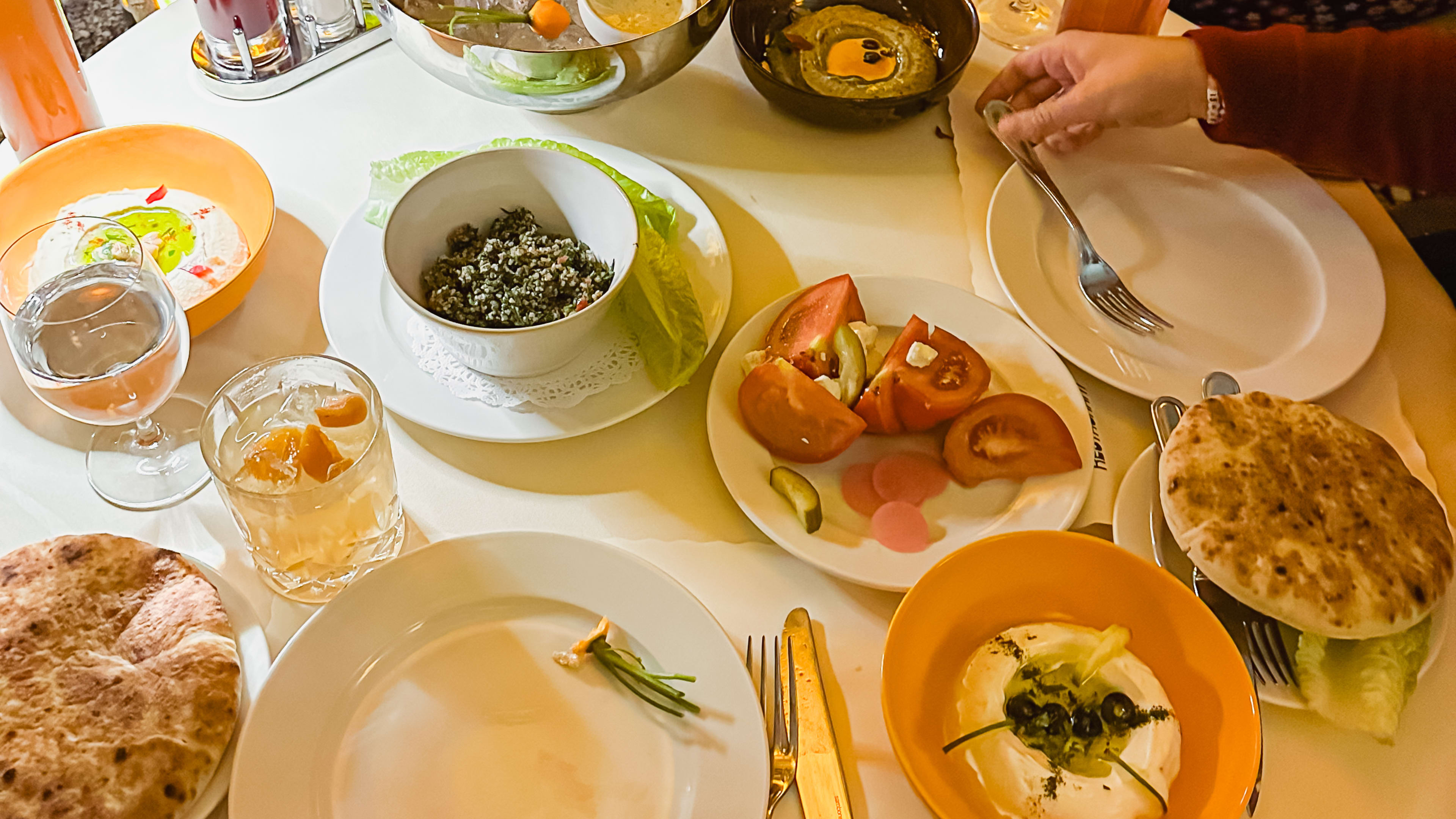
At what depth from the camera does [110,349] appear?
961 mm

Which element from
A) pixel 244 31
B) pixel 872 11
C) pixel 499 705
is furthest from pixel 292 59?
pixel 499 705

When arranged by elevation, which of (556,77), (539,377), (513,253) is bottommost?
(539,377)

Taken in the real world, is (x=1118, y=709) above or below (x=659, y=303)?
below

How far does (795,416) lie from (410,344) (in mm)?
498

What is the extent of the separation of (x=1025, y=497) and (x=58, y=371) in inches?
41.5

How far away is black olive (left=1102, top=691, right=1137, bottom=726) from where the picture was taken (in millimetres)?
801

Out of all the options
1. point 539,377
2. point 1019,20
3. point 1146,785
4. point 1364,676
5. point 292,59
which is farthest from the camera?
point 1019,20

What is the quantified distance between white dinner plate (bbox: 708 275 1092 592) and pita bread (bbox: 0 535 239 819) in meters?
0.55

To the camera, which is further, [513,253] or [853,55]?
[853,55]

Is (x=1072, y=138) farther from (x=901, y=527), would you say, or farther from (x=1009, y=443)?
(x=901, y=527)

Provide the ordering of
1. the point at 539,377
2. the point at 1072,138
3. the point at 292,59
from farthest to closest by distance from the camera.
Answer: the point at 292,59, the point at 1072,138, the point at 539,377

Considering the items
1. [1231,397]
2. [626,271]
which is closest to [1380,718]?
[1231,397]

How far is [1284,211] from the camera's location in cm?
132

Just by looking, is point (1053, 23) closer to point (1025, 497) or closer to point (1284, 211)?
point (1284, 211)
